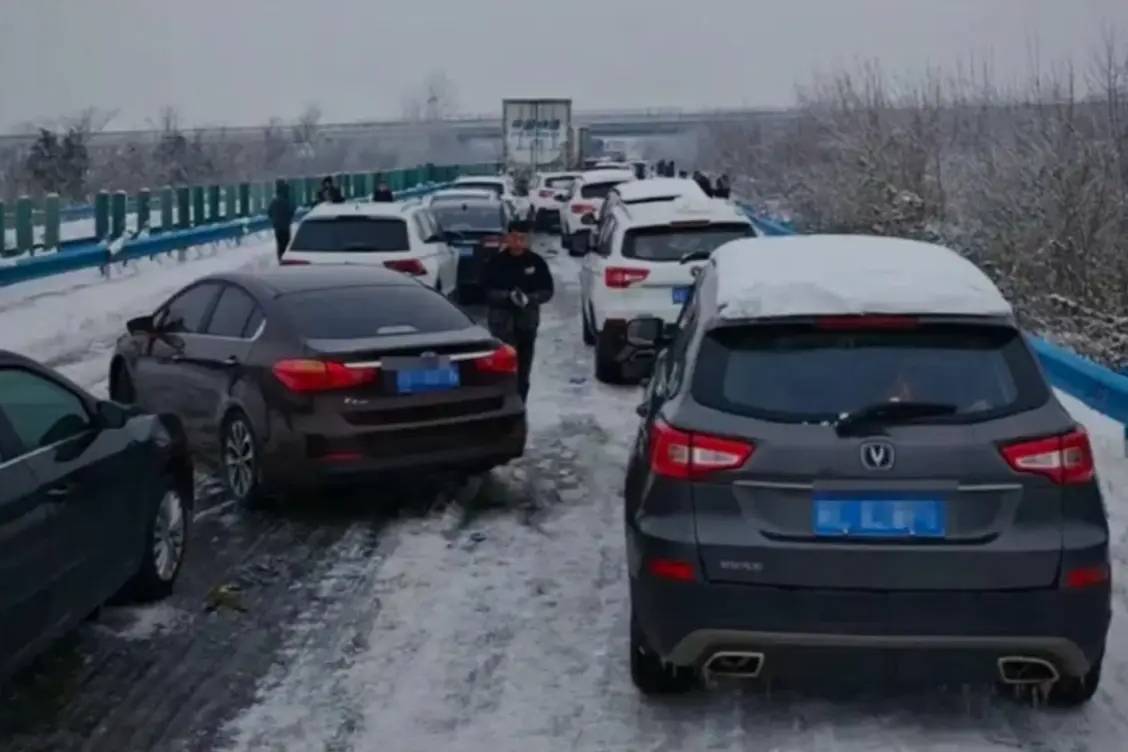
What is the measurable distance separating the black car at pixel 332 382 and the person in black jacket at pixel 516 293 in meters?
1.71

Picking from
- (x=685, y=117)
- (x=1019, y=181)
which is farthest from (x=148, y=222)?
(x=685, y=117)

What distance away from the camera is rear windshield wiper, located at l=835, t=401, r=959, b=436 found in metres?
5.14

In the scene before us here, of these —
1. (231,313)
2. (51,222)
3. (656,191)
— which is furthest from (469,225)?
(231,313)

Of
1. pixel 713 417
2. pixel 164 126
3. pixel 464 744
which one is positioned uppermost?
pixel 164 126

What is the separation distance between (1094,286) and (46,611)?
17484 mm

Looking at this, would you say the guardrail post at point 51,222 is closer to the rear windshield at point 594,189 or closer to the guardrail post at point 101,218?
the guardrail post at point 101,218

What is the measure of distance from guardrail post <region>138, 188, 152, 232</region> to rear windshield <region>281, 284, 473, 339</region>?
21.2 m

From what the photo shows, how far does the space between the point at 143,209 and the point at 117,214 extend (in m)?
1.87

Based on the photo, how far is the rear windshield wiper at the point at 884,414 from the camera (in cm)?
514

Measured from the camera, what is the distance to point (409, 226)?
17234 millimetres

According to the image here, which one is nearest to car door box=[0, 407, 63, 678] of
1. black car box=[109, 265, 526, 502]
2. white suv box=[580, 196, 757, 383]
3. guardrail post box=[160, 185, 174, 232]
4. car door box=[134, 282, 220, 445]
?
black car box=[109, 265, 526, 502]

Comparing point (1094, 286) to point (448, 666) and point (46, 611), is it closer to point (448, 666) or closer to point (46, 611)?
point (448, 666)

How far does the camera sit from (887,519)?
5.09 meters

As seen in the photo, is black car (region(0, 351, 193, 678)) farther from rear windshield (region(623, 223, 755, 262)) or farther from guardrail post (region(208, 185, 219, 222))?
guardrail post (region(208, 185, 219, 222))
